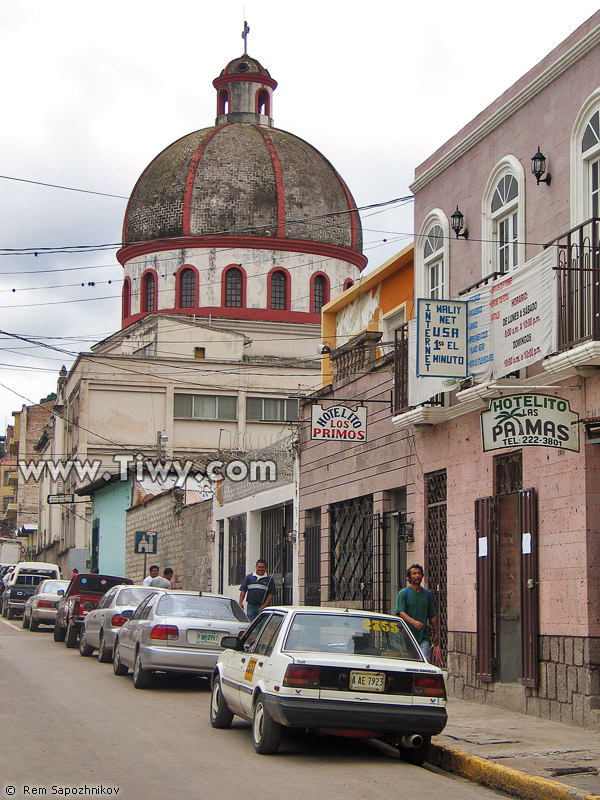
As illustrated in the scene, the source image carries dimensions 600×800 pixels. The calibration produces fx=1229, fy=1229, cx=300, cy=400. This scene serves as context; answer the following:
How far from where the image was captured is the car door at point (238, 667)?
11344mm

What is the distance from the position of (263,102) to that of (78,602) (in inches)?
1425

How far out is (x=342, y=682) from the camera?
10.2 metres

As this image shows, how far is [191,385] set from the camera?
160 ft

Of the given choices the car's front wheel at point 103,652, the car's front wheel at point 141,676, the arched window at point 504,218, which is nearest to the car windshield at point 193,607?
the car's front wheel at point 141,676

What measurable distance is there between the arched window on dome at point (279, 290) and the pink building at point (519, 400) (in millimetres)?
32443

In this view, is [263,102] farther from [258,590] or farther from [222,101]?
[258,590]

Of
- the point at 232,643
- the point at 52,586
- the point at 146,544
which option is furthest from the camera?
the point at 52,586

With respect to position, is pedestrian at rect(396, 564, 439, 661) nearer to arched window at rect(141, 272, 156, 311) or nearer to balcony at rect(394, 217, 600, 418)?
balcony at rect(394, 217, 600, 418)

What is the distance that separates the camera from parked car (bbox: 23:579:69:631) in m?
29.7

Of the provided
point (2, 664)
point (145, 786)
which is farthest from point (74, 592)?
point (145, 786)

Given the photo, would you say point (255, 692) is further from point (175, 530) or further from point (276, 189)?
point (276, 189)

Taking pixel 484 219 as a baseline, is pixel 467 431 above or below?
below

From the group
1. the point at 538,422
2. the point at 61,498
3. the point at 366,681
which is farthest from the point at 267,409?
the point at 366,681

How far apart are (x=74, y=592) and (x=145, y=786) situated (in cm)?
1704
